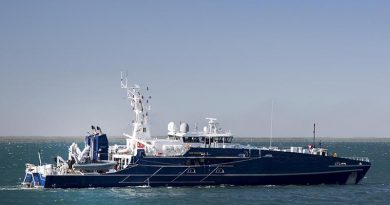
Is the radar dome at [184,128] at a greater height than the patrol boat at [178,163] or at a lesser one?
greater

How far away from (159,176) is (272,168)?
9.64m

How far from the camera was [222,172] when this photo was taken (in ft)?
196

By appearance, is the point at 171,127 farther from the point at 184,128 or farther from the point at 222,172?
the point at 222,172

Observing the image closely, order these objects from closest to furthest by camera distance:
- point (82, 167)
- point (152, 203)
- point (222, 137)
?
point (152, 203) → point (82, 167) → point (222, 137)

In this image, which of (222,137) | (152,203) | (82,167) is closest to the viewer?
(152,203)

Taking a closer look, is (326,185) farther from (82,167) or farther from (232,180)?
(82,167)

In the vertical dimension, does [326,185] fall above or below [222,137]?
below

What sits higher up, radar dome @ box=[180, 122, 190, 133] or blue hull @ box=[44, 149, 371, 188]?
radar dome @ box=[180, 122, 190, 133]

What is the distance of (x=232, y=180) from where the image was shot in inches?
2370

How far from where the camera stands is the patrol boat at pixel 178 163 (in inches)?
2280

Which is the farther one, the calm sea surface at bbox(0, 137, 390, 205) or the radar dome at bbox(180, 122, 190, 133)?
the radar dome at bbox(180, 122, 190, 133)

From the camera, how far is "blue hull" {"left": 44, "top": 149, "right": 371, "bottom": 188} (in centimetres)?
5772

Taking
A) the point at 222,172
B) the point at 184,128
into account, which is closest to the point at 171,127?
the point at 184,128

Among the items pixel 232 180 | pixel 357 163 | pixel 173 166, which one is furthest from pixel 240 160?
pixel 357 163
